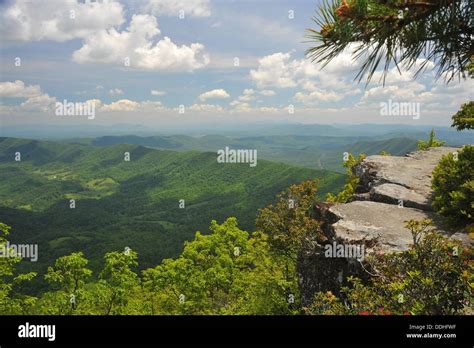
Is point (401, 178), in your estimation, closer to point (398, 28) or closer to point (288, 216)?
point (288, 216)

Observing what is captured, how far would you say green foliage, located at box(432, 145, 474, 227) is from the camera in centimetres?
1177

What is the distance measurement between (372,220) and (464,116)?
6019mm

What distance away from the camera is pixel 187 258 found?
3130 centimetres

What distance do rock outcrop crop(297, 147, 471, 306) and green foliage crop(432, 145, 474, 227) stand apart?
0.63 m

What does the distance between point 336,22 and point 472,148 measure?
10.0m

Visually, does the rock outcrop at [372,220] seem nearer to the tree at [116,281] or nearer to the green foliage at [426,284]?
the green foliage at [426,284]

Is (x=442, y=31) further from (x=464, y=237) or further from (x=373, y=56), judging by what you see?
(x=464, y=237)

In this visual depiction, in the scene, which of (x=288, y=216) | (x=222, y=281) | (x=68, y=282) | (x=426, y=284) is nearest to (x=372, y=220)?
(x=288, y=216)

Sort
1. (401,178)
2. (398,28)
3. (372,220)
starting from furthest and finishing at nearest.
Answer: (401,178)
(372,220)
(398,28)

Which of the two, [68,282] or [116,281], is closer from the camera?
[116,281]

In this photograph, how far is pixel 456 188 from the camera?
12.8 metres

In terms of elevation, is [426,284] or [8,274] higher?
[426,284]

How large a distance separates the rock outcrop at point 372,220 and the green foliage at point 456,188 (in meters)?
0.63
